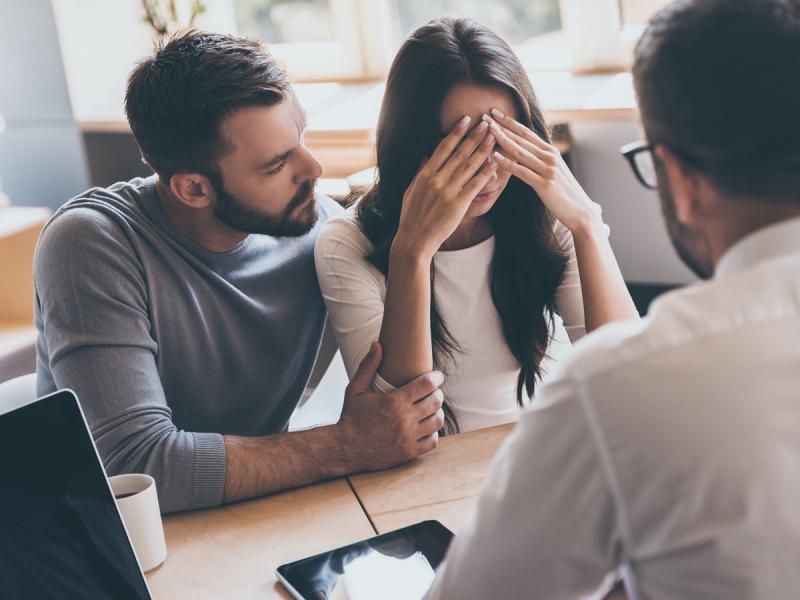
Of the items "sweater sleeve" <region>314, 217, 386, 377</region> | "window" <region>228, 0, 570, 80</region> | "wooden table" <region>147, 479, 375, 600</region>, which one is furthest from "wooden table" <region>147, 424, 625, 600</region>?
"window" <region>228, 0, 570, 80</region>

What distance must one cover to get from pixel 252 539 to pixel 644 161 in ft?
2.06

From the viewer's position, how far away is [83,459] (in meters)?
0.96

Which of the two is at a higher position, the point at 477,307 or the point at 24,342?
the point at 477,307

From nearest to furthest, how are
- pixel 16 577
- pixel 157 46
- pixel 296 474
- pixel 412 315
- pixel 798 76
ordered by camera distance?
pixel 798 76, pixel 16 577, pixel 296 474, pixel 412 315, pixel 157 46

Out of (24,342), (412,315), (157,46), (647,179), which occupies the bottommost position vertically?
(24,342)

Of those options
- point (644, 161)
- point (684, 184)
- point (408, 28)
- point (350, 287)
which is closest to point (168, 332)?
point (350, 287)

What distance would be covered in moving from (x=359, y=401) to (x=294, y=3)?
2680 mm

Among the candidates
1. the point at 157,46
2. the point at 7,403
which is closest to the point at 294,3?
the point at 157,46

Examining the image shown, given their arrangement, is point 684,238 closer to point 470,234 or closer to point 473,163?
point 473,163

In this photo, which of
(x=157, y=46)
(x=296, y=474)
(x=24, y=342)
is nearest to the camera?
(x=296, y=474)

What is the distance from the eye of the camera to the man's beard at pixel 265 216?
4.97 feet

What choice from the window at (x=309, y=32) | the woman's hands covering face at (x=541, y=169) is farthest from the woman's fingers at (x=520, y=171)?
the window at (x=309, y=32)

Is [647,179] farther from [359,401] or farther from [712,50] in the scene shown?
[359,401]

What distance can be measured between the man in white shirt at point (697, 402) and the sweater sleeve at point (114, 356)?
1.98 ft
